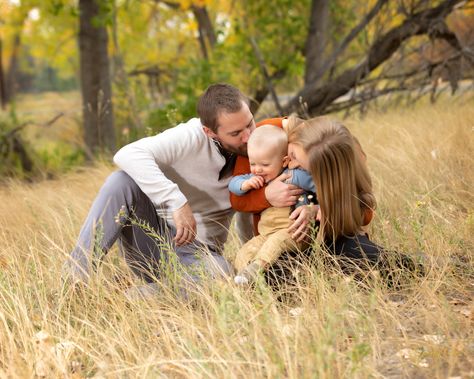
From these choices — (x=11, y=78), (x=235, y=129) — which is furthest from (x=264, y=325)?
(x=11, y=78)

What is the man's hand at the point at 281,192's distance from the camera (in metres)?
3.44

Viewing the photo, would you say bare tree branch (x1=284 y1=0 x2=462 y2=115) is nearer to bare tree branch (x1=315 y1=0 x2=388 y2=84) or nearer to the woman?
bare tree branch (x1=315 y1=0 x2=388 y2=84)

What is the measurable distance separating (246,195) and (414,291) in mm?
1010

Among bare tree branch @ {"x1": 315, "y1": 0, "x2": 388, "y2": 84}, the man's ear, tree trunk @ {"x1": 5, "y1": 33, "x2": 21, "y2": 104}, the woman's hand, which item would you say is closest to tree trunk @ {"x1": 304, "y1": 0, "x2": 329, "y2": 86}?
bare tree branch @ {"x1": 315, "y1": 0, "x2": 388, "y2": 84}

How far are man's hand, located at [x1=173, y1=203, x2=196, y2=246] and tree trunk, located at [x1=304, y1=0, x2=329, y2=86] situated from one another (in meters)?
6.69

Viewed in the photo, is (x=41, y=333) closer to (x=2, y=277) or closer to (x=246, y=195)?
(x=2, y=277)

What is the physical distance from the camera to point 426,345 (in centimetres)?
257

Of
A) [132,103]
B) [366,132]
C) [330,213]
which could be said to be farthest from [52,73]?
[330,213]

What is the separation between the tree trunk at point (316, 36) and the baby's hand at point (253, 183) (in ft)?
21.9

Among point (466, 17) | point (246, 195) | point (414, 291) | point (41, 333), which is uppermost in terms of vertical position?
point (466, 17)

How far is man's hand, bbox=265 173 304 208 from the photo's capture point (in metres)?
3.44

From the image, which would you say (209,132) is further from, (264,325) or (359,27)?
(359,27)

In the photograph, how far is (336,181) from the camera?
3.35 meters

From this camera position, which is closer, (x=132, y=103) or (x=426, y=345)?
(x=426, y=345)
